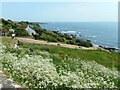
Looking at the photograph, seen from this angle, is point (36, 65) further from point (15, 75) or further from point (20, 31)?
point (20, 31)

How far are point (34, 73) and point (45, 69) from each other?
627 mm

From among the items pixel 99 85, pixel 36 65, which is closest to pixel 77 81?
pixel 99 85

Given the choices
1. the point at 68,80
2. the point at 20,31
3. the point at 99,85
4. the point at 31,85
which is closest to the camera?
the point at 31,85

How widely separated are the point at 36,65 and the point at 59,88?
1.89m

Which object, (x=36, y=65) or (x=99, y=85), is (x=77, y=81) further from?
(x=36, y=65)

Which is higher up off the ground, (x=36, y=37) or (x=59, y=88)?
(x=59, y=88)

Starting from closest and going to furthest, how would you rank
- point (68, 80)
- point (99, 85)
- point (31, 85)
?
point (31, 85) → point (68, 80) → point (99, 85)

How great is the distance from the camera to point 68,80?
8.87 metres

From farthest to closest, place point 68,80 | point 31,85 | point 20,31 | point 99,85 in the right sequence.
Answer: point 20,31, point 99,85, point 68,80, point 31,85

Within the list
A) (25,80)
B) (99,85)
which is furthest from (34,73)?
(99,85)

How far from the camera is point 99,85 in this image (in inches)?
379

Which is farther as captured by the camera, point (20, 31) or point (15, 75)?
point (20, 31)

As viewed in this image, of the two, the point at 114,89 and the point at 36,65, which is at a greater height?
the point at 36,65

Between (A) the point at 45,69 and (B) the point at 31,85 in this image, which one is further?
(A) the point at 45,69
